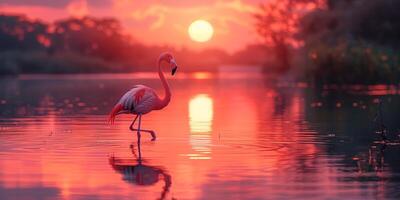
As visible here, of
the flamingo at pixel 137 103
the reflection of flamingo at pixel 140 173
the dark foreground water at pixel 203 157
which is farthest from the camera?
the flamingo at pixel 137 103

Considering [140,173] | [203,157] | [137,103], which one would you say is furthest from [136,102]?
[140,173]

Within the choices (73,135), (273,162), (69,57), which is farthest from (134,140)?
(69,57)

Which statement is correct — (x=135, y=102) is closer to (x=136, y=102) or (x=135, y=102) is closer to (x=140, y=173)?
(x=136, y=102)

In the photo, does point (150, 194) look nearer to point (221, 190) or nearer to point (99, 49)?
point (221, 190)

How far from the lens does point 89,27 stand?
420 feet

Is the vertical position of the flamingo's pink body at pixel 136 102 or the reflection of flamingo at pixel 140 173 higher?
the flamingo's pink body at pixel 136 102

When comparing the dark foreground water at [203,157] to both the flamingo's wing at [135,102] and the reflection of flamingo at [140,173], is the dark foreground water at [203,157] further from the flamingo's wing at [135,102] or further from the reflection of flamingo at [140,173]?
the flamingo's wing at [135,102]

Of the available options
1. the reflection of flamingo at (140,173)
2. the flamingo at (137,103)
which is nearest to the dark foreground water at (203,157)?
the reflection of flamingo at (140,173)

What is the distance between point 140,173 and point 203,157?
187 cm

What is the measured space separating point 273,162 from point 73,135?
518 cm

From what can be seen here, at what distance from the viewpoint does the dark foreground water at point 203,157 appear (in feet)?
33.6

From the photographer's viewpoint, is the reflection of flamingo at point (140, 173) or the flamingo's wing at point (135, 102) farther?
the flamingo's wing at point (135, 102)

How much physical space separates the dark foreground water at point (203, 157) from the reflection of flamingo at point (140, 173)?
1 cm

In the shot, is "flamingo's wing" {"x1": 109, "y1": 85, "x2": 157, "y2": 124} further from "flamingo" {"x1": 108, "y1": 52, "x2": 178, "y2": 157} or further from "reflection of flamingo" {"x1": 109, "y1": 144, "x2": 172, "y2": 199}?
"reflection of flamingo" {"x1": 109, "y1": 144, "x2": 172, "y2": 199}
